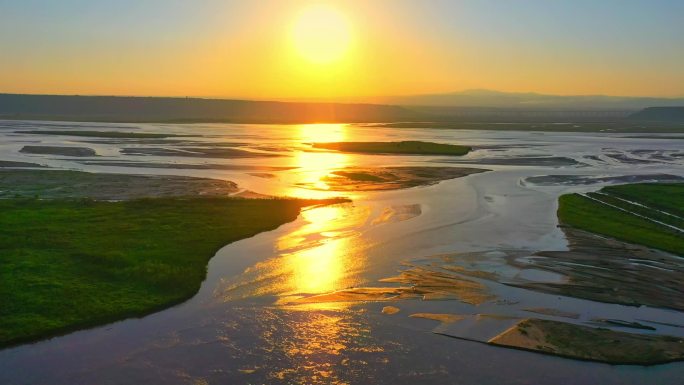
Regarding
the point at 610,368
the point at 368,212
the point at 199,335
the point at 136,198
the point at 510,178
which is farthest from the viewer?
the point at 510,178

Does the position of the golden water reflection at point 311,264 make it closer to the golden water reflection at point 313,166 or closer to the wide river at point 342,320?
the wide river at point 342,320

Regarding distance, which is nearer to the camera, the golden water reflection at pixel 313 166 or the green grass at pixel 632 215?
the green grass at pixel 632 215

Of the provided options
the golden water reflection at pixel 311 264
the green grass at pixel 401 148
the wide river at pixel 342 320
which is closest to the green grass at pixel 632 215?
the wide river at pixel 342 320

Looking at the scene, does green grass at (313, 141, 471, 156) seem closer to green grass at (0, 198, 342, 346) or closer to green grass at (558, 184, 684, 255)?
green grass at (558, 184, 684, 255)

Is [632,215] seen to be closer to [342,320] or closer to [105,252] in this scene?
[342,320]

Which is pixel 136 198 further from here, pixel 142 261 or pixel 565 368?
pixel 565 368

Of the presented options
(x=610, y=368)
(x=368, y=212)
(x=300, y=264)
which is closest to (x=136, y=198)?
(x=368, y=212)

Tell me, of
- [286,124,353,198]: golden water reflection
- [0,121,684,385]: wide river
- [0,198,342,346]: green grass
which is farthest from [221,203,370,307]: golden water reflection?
[286,124,353,198]: golden water reflection
